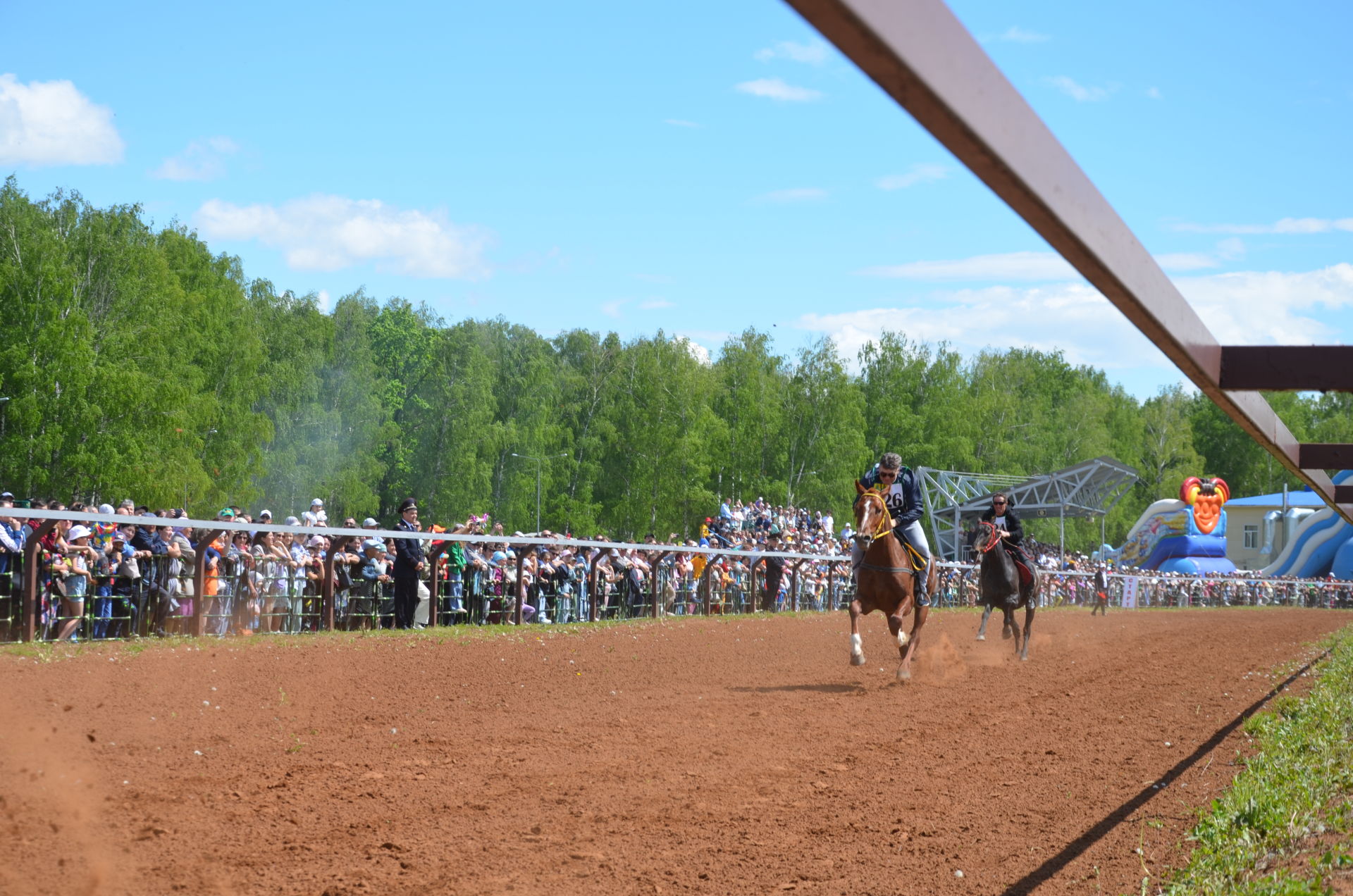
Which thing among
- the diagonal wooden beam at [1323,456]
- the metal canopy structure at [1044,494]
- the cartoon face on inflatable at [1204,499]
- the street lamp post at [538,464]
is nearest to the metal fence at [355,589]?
the diagonal wooden beam at [1323,456]

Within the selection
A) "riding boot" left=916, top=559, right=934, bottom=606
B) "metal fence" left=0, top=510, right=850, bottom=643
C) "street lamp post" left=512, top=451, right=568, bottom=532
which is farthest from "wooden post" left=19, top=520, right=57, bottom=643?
"street lamp post" left=512, top=451, right=568, bottom=532

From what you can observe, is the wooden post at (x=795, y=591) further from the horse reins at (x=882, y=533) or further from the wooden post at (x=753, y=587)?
the horse reins at (x=882, y=533)

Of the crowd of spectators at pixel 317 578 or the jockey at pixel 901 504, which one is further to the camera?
the jockey at pixel 901 504

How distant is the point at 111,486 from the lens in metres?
39.1

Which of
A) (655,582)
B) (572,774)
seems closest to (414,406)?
(655,582)

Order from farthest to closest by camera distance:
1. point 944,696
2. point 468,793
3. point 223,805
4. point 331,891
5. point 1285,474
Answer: point 1285,474 → point 944,696 → point 468,793 → point 223,805 → point 331,891

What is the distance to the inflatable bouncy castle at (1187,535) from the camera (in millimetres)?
55688

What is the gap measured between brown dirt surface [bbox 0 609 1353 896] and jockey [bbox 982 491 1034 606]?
2.72 metres

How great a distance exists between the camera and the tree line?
38719 mm

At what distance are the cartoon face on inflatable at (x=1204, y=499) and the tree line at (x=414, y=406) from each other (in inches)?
636

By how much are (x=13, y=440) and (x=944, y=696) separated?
114 ft

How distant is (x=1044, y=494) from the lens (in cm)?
5141

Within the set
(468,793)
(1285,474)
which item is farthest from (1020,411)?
(468,793)

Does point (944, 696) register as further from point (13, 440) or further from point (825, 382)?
point (825, 382)
